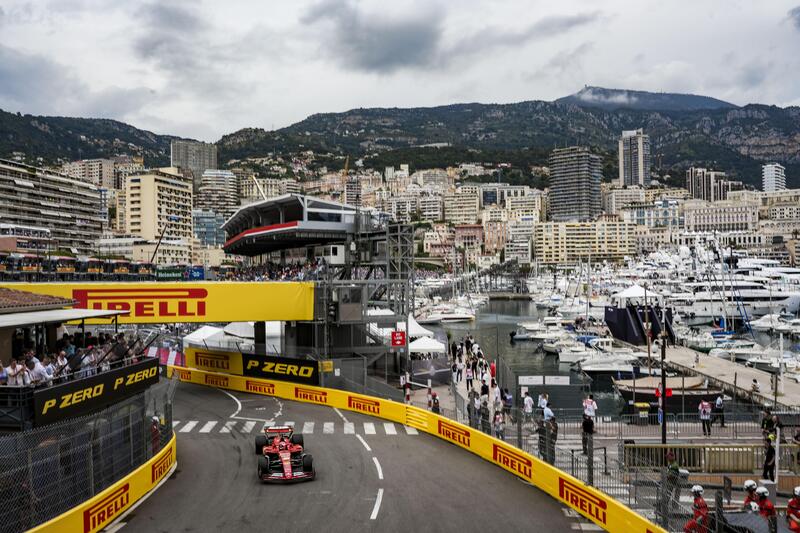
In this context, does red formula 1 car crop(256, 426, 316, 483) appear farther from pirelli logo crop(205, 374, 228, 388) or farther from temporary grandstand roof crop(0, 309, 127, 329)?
pirelli logo crop(205, 374, 228, 388)

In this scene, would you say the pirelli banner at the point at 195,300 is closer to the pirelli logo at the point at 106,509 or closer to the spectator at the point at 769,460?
the pirelli logo at the point at 106,509

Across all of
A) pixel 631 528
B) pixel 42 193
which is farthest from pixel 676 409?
pixel 42 193

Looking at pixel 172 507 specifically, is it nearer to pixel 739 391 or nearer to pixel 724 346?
pixel 739 391

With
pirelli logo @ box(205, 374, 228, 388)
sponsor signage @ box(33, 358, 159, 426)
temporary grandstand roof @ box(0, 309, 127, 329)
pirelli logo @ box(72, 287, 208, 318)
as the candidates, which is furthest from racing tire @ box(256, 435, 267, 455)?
pirelli logo @ box(205, 374, 228, 388)

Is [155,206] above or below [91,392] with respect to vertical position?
above

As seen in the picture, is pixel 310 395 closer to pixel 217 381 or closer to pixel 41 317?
pixel 217 381

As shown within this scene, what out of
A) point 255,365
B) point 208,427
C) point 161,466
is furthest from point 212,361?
point 161,466

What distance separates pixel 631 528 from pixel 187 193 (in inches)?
6498

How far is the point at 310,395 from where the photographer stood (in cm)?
2927

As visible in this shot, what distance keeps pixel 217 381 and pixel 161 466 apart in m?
16.7

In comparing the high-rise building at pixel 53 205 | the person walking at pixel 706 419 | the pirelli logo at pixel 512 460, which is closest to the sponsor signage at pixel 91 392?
the pirelli logo at pixel 512 460

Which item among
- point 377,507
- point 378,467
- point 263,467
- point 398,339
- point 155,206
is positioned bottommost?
point 378,467

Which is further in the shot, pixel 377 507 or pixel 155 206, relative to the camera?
pixel 155 206

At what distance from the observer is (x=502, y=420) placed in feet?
68.2
